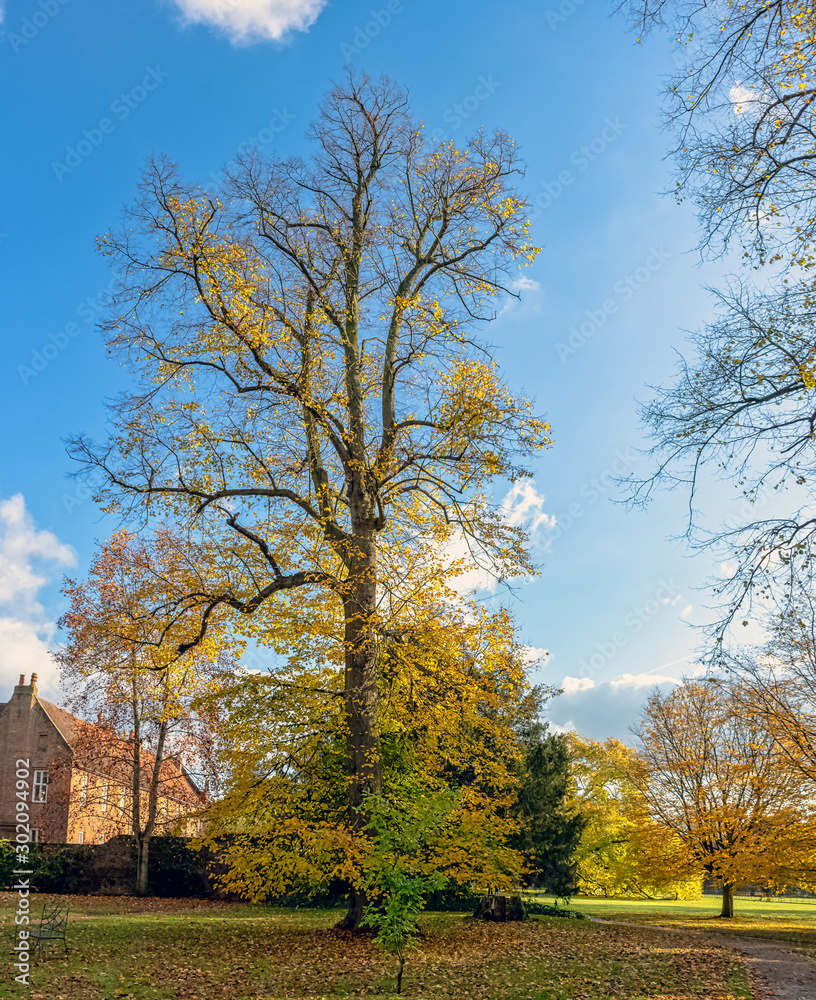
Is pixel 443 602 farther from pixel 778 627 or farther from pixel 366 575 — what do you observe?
pixel 778 627

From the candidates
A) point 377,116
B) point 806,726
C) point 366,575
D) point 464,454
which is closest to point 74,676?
point 366,575

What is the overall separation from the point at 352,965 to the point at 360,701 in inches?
157

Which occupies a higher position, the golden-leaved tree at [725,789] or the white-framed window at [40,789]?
the golden-leaved tree at [725,789]

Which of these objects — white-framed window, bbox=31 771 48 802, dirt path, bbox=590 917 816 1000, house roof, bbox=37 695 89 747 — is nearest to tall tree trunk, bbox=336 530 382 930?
dirt path, bbox=590 917 816 1000

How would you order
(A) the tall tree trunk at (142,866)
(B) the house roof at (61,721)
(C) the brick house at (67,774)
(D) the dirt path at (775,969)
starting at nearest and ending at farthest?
(D) the dirt path at (775,969)
(A) the tall tree trunk at (142,866)
(C) the brick house at (67,774)
(B) the house roof at (61,721)

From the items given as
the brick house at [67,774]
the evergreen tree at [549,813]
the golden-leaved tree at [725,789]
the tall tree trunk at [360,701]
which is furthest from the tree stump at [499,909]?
the brick house at [67,774]

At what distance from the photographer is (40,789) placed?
30922 millimetres

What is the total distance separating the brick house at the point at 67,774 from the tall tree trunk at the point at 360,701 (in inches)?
576

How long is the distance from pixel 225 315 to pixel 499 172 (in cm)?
653

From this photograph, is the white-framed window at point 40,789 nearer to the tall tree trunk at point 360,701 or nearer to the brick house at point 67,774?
the brick house at point 67,774

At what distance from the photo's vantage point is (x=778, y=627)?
25.9ft

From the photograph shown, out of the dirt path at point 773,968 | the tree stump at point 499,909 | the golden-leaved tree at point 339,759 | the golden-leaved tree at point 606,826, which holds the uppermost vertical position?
the golden-leaved tree at point 339,759

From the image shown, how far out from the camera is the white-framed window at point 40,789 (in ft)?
99.7

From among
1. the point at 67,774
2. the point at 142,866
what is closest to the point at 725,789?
the point at 142,866
